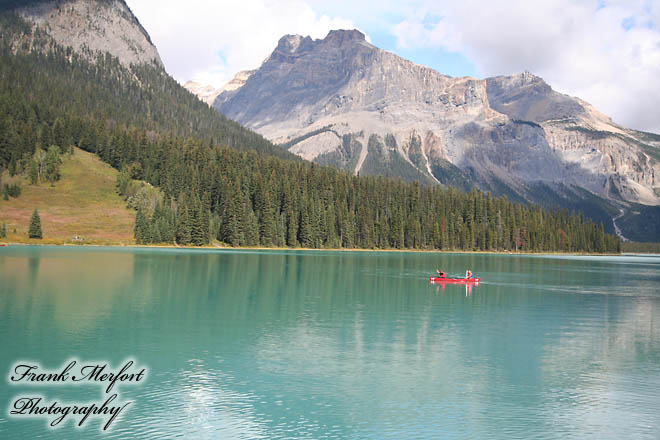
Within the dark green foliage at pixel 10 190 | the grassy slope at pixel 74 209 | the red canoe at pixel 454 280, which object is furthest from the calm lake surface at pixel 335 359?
the dark green foliage at pixel 10 190

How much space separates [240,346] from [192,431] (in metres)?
13.6

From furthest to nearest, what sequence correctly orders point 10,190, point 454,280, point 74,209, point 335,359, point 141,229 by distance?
point 74,209 < point 10,190 < point 141,229 < point 454,280 < point 335,359

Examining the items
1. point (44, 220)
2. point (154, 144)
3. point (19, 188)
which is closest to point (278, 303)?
point (44, 220)

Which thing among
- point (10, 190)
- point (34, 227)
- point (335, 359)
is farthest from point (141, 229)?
point (335, 359)

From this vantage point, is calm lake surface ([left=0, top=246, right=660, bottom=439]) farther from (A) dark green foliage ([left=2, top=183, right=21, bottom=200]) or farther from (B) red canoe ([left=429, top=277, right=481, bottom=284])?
(A) dark green foliage ([left=2, top=183, right=21, bottom=200])

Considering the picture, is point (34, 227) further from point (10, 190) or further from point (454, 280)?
point (454, 280)

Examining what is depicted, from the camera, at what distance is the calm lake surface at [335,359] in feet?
71.1

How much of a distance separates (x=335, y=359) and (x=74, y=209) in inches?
5823

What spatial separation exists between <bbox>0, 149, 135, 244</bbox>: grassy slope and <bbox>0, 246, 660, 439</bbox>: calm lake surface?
297 ft

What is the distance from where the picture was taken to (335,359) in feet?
103

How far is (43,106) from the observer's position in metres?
199

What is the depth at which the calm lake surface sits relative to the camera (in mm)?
21672

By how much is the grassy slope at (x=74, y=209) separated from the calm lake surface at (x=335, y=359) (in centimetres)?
9049

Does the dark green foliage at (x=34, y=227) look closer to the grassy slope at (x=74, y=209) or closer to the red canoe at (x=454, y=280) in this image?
the grassy slope at (x=74, y=209)
